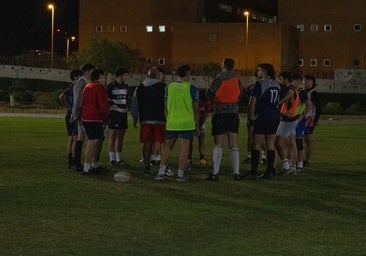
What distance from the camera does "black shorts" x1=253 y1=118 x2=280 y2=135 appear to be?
548 inches

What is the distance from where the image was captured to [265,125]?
45.8 ft

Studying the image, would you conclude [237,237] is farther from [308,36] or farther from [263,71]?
[308,36]

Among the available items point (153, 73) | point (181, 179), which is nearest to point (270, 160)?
point (181, 179)

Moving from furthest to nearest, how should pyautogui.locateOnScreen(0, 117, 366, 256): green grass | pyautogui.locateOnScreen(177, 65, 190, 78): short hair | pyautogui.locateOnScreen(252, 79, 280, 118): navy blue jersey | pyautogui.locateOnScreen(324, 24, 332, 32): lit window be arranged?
pyautogui.locateOnScreen(324, 24, 332, 32): lit window, pyautogui.locateOnScreen(252, 79, 280, 118): navy blue jersey, pyautogui.locateOnScreen(177, 65, 190, 78): short hair, pyautogui.locateOnScreen(0, 117, 366, 256): green grass

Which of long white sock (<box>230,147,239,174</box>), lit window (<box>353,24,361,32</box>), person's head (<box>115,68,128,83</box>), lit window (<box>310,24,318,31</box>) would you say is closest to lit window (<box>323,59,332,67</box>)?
lit window (<box>310,24,318,31</box>)

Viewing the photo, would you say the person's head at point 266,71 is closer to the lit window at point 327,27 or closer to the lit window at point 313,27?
the lit window at point 327,27

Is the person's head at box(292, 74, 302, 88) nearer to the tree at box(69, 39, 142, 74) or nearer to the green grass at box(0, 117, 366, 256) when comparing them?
the green grass at box(0, 117, 366, 256)

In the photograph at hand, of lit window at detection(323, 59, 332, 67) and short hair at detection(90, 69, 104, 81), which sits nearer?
short hair at detection(90, 69, 104, 81)

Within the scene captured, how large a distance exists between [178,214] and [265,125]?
4378 millimetres

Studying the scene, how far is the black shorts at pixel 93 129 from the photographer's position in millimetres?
14141

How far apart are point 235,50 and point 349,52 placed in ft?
44.4

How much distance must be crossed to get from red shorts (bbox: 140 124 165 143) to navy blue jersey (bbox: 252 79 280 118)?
5.90ft

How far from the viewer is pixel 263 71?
13773 mm

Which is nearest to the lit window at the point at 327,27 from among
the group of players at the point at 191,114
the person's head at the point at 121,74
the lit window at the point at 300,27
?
the lit window at the point at 300,27
